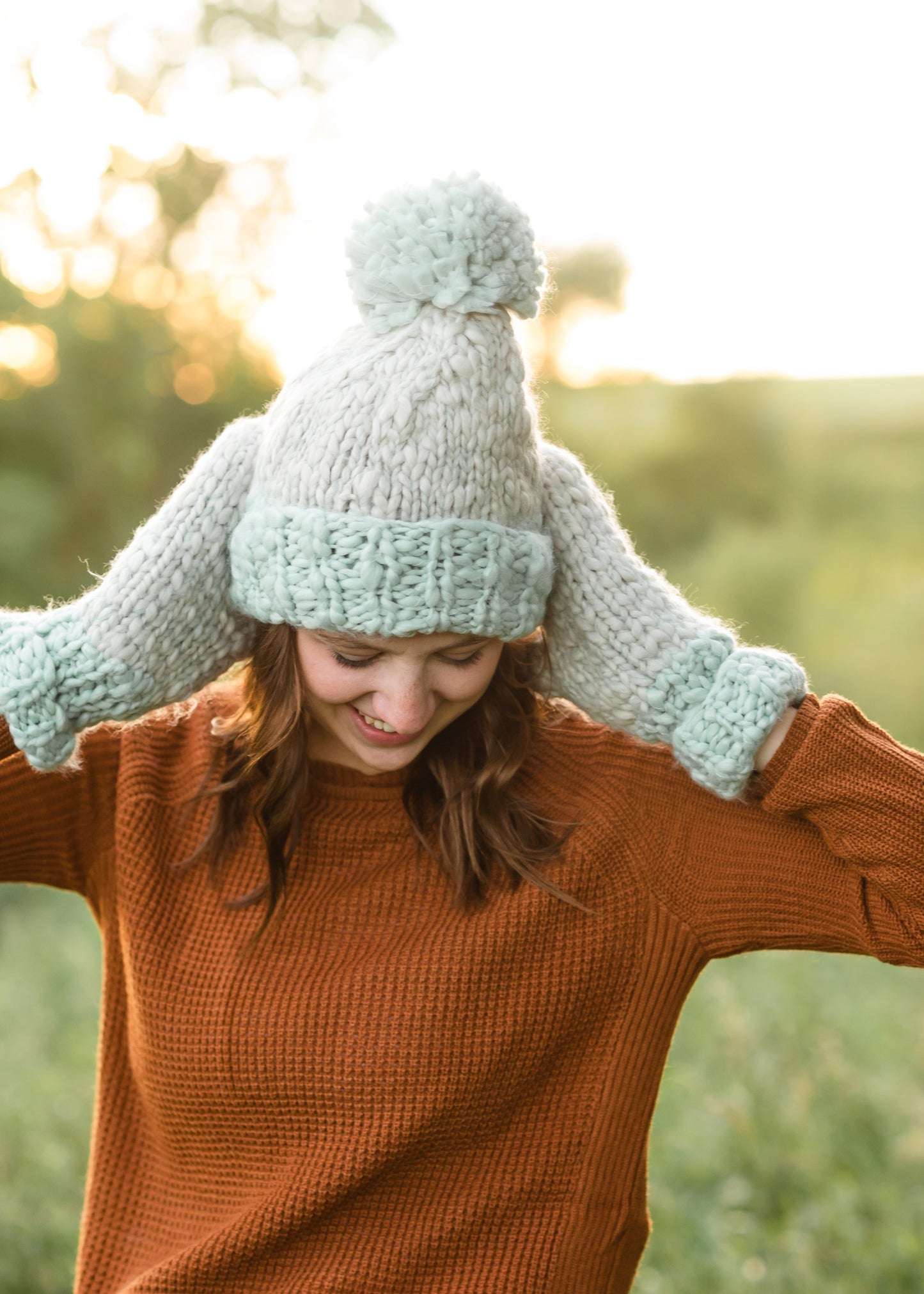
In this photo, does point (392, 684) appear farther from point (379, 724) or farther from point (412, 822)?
point (412, 822)

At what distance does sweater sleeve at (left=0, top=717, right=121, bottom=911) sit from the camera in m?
1.37

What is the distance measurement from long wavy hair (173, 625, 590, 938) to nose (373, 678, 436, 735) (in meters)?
0.13

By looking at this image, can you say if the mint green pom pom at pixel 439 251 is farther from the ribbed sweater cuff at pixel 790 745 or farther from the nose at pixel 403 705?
the ribbed sweater cuff at pixel 790 745

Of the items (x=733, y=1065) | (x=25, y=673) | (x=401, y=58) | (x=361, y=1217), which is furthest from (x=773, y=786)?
(x=401, y=58)

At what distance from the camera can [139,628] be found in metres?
1.25

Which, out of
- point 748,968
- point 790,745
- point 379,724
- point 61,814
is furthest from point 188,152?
point 790,745

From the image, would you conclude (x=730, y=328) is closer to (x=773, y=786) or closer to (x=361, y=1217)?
(x=773, y=786)

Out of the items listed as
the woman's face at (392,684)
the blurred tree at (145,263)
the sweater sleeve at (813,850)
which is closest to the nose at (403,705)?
the woman's face at (392,684)

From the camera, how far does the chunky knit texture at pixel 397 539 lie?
1.20 metres

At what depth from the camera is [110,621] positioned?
1.25 metres

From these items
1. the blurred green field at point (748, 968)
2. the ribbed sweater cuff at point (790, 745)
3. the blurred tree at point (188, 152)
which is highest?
the blurred tree at point (188, 152)

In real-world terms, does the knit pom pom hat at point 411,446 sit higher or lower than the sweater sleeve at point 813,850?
higher

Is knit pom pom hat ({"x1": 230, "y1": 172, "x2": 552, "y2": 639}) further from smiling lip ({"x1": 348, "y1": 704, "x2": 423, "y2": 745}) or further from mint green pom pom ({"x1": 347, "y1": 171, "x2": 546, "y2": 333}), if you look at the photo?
smiling lip ({"x1": 348, "y1": 704, "x2": 423, "y2": 745})

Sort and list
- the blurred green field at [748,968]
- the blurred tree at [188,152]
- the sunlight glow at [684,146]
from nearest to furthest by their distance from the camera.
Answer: the blurred green field at [748,968], the sunlight glow at [684,146], the blurred tree at [188,152]
